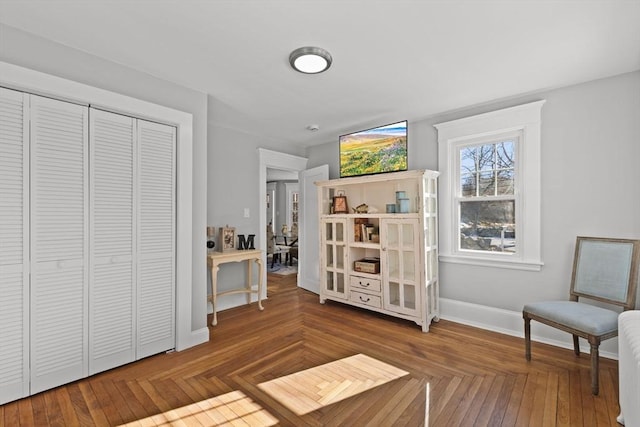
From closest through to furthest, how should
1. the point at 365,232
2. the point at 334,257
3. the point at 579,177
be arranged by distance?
the point at 579,177 < the point at 365,232 < the point at 334,257

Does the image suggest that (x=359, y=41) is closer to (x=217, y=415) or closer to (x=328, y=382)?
(x=328, y=382)

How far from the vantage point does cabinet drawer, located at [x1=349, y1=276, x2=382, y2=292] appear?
3.52m

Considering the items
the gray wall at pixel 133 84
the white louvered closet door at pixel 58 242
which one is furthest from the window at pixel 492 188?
the white louvered closet door at pixel 58 242

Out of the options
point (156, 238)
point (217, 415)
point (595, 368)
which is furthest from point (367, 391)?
point (156, 238)

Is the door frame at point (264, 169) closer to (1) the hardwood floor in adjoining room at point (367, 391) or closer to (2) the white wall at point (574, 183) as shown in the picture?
(1) the hardwood floor in adjoining room at point (367, 391)

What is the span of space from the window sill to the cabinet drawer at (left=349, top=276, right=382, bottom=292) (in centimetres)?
80

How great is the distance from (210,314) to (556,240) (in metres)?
3.79

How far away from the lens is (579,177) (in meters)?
2.66

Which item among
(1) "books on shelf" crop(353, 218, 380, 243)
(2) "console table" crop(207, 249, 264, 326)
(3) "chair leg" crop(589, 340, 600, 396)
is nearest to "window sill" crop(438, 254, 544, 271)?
(1) "books on shelf" crop(353, 218, 380, 243)

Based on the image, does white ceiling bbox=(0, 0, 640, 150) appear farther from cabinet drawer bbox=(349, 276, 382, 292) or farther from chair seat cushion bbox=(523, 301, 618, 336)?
cabinet drawer bbox=(349, 276, 382, 292)

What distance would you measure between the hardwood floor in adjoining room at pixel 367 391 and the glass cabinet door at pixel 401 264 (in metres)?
0.31

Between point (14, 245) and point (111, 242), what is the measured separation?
526 millimetres

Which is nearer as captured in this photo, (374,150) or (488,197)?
(488,197)

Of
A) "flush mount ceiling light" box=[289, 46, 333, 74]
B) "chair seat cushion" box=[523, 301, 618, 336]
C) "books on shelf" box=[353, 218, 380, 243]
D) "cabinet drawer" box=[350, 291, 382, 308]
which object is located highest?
"flush mount ceiling light" box=[289, 46, 333, 74]
